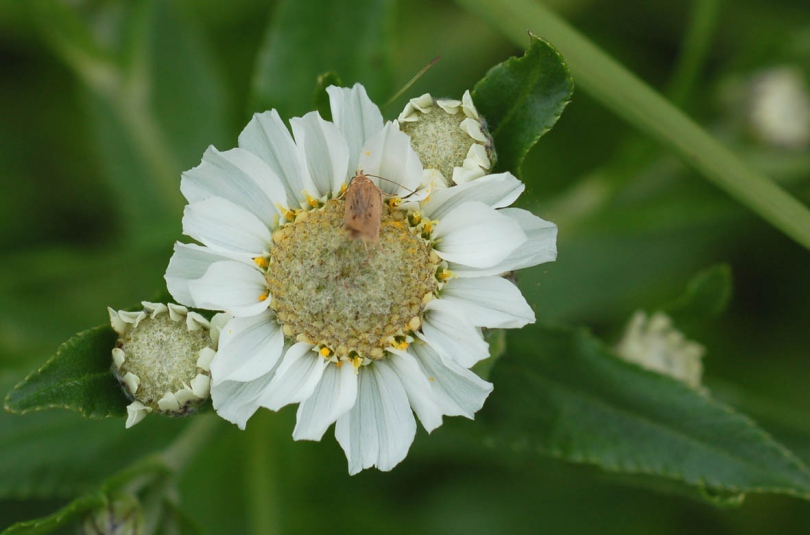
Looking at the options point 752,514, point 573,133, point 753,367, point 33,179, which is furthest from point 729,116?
point 33,179

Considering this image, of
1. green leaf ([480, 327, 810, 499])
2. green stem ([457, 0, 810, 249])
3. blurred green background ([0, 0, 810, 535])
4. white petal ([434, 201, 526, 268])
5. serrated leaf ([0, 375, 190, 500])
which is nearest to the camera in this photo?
white petal ([434, 201, 526, 268])

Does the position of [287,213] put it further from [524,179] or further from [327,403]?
[524,179]

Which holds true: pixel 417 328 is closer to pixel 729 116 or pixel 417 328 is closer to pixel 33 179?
pixel 729 116

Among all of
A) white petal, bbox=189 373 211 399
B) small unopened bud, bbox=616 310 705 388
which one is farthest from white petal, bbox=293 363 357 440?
small unopened bud, bbox=616 310 705 388

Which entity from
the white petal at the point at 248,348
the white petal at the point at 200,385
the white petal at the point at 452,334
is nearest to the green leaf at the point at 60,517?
the white petal at the point at 200,385

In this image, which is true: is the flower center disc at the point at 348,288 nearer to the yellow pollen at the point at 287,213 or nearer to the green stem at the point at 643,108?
the yellow pollen at the point at 287,213

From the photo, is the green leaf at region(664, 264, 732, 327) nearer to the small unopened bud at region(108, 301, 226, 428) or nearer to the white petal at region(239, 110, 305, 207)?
the white petal at region(239, 110, 305, 207)
